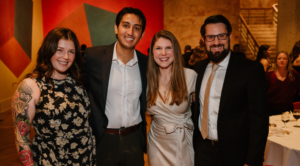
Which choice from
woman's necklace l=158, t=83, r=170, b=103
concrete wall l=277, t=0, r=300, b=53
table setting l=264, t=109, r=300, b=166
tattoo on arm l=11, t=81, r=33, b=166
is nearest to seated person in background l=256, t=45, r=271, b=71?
concrete wall l=277, t=0, r=300, b=53

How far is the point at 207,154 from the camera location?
1.87 metres

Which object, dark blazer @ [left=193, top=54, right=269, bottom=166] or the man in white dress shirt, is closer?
dark blazer @ [left=193, top=54, right=269, bottom=166]

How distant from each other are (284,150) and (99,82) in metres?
1.88

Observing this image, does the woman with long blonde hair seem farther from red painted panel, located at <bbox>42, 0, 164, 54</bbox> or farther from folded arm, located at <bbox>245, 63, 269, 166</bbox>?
red painted panel, located at <bbox>42, 0, 164, 54</bbox>

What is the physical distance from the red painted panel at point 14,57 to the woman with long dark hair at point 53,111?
5681mm

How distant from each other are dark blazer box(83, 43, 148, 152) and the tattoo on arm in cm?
60

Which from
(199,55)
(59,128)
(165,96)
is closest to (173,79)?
(165,96)

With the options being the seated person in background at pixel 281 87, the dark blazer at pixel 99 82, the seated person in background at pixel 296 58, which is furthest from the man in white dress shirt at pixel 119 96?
the seated person in background at pixel 296 58

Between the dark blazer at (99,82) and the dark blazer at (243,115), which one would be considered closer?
the dark blazer at (243,115)

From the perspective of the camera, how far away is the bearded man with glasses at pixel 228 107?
5.53ft

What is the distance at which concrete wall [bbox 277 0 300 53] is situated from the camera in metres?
5.39

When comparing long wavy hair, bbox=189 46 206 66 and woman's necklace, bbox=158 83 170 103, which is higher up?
long wavy hair, bbox=189 46 206 66

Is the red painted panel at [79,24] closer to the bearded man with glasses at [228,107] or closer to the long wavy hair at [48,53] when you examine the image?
the long wavy hair at [48,53]

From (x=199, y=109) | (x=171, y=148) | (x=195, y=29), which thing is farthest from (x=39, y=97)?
(x=195, y=29)
